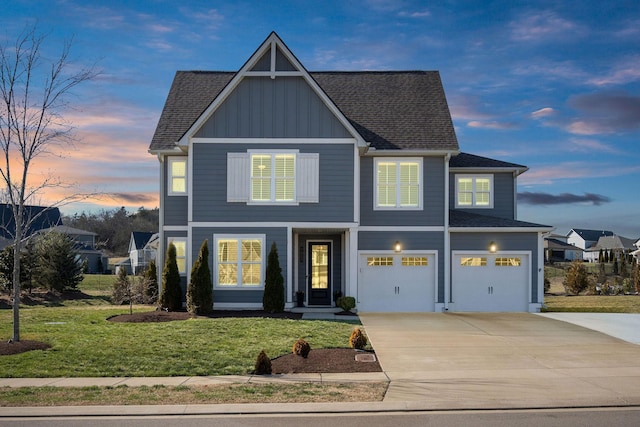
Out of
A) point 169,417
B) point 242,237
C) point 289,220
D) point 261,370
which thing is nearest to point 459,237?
point 289,220

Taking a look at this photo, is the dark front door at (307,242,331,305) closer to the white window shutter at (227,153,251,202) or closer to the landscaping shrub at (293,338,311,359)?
the white window shutter at (227,153,251,202)

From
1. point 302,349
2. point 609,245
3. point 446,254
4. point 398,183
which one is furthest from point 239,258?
point 609,245

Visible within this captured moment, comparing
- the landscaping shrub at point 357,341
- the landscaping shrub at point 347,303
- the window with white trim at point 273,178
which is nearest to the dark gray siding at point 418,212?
the window with white trim at point 273,178

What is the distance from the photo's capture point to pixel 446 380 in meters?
11.2

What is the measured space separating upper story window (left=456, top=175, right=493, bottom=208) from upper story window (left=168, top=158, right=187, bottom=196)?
440 inches

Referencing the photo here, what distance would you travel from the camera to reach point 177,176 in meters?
23.3

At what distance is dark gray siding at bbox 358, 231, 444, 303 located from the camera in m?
22.9

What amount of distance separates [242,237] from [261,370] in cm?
1035

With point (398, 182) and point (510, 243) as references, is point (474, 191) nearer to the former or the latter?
point (510, 243)

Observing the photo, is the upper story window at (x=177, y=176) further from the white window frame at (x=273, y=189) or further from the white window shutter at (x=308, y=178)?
the white window shutter at (x=308, y=178)

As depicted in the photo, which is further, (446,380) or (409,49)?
(409,49)

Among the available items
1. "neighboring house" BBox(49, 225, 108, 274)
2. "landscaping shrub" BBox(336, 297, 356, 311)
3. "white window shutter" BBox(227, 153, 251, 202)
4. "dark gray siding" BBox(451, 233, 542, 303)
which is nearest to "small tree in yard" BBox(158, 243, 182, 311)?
"white window shutter" BBox(227, 153, 251, 202)

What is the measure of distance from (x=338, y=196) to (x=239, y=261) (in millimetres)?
4282

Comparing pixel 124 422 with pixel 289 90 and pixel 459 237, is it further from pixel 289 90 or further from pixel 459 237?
pixel 459 237
